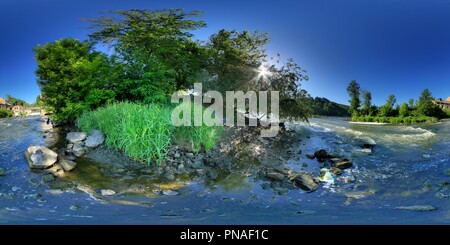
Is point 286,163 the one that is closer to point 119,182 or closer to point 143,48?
point 119,182

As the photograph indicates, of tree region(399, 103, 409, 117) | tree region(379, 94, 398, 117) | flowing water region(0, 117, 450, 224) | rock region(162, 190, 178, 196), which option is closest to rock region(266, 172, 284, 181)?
flowing water region(0, 117, 450, 224)

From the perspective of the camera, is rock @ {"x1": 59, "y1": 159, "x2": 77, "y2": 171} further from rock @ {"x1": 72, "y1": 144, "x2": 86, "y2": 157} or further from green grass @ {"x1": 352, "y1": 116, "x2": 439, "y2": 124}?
green grass @ {"x1": 352, "y1": 116, "x2": 439, "y2": 124}

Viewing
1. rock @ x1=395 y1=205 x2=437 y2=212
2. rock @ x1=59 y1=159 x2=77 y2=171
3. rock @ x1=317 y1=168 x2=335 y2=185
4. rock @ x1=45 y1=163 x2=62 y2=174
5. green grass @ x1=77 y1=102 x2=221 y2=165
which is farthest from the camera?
green grass @ x1=77 y1=102 x2=221 y2=165

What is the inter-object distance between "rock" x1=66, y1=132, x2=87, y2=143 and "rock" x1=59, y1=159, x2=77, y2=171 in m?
0.80

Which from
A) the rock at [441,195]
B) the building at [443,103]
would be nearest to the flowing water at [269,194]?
the rock at [441,195]

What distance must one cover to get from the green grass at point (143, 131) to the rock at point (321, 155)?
1962 mm

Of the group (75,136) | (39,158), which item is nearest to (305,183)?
(39,158)

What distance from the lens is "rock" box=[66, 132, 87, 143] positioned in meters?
4.85

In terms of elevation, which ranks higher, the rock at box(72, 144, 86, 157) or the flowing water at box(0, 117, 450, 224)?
the rock at box(72, 144, 86, 157)

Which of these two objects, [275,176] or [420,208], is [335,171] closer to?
[275,176]

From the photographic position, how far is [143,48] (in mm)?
5840

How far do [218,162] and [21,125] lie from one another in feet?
11.0

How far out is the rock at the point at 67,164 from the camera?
3.99 meters

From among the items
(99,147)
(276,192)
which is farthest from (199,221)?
(99,147)
